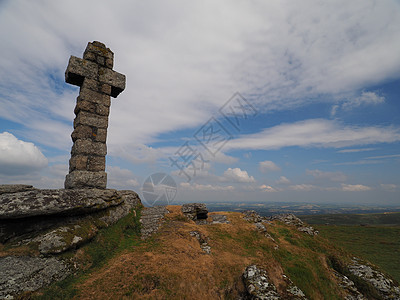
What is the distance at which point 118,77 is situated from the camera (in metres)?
14.9

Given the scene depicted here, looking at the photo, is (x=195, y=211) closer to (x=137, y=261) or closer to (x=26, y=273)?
(x=137, y=261)

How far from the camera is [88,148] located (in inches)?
515

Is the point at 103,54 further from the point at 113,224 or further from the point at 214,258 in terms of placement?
the point at 214,258

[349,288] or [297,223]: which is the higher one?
[297,223]

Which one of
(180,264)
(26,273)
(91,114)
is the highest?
(91,114)

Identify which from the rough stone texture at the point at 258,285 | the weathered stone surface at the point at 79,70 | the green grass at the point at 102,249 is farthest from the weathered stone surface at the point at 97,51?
the rough stone texture at the point at 258,285

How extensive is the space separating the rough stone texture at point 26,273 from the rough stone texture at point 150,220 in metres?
5.68

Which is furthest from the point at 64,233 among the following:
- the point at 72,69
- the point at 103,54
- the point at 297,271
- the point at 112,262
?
the point at 297,271

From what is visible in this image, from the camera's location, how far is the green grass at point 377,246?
2765 cm

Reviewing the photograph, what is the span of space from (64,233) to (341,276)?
1984cm

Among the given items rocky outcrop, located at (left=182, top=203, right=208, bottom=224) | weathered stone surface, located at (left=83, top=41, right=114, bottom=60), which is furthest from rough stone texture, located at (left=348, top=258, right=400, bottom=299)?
weathered stone surface, located at (left=83, top=41, right=114, bottom=60)

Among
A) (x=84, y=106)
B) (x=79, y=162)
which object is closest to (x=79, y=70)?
(x=84, y=106)

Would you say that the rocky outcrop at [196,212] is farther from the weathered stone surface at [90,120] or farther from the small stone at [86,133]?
the weathered stone surface at [90,120]

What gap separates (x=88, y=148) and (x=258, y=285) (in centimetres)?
1321
